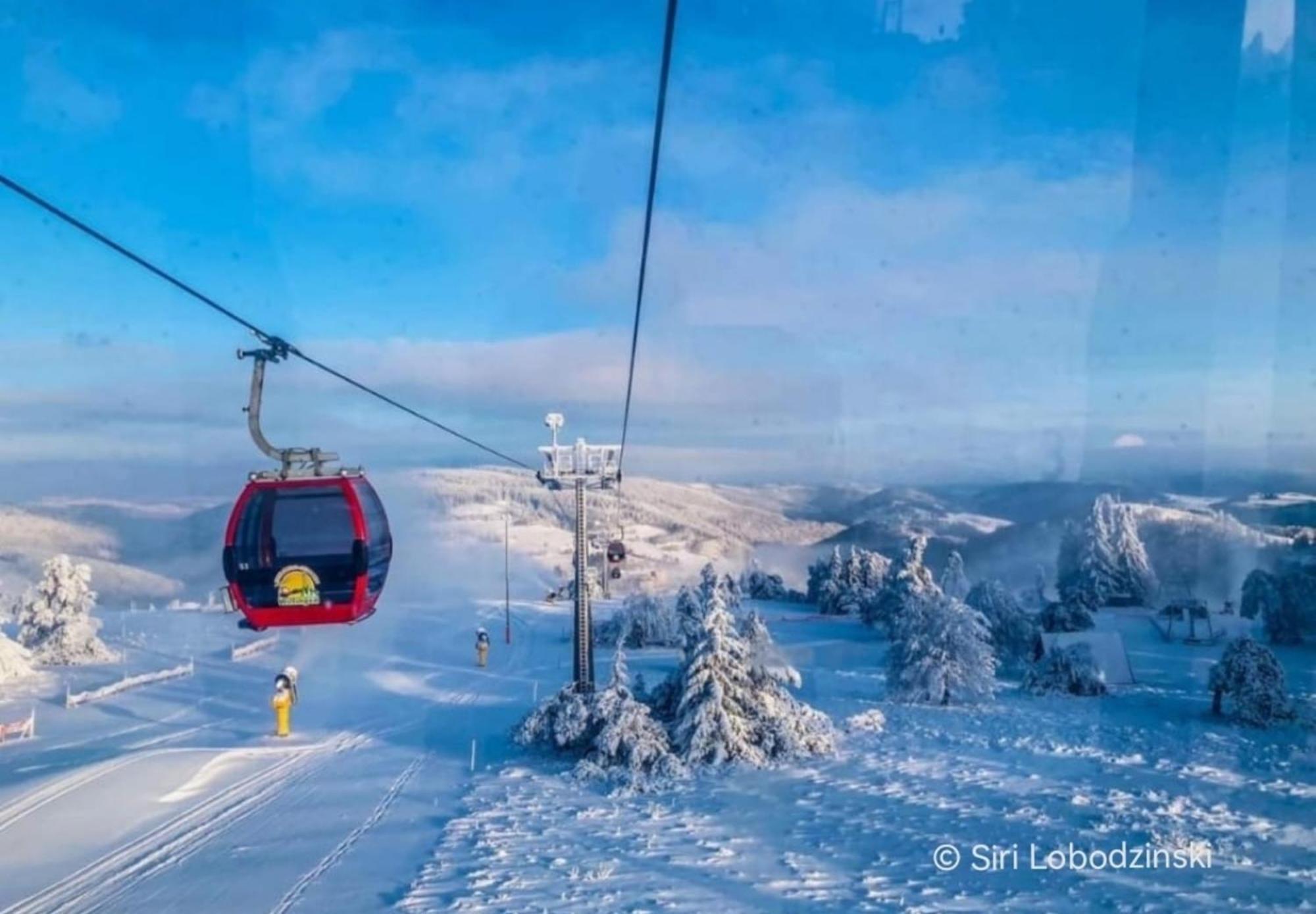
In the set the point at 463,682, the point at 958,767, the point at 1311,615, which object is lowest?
the point at 463,682

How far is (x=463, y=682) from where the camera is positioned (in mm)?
27266

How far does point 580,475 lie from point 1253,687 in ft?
45.4

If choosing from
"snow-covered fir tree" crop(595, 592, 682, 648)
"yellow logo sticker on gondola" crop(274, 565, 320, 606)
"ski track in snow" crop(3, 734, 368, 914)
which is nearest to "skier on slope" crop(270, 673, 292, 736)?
"ski track in snow" crop(3, 734, 368, 914)

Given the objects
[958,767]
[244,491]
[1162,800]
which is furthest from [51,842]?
[1162,800]

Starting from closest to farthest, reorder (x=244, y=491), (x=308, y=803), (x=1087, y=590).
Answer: (x=244, y=491)
(x=308, y=803)
(x=1087, y=590)

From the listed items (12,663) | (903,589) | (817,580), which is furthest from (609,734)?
(817,580)

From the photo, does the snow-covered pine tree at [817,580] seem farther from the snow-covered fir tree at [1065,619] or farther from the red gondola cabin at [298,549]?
the red gondola cabin at [298,549]

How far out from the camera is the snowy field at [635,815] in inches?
380

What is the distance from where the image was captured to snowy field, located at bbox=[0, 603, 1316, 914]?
380 inches

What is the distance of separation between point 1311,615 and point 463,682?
1000 inches

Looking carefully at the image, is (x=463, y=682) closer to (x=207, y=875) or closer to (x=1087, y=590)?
(x=207, y=875)

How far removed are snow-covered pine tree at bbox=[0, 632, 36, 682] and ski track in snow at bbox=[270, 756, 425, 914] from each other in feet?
66.5

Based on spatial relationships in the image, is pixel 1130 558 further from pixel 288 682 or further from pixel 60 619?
pixel 60 619

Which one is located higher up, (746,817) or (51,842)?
(746,817)
